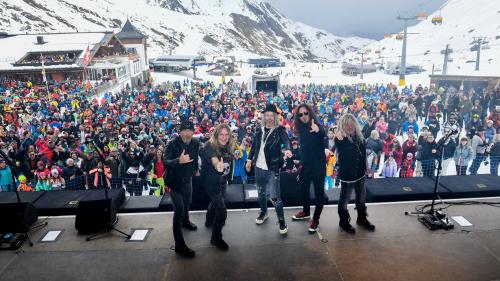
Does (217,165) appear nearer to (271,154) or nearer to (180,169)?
(180,169)

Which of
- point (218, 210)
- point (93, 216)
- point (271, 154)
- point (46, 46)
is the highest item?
point (46, 46)

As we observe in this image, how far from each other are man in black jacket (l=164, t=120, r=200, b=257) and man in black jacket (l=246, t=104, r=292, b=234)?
820mm

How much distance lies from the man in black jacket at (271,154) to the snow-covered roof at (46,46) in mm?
35998

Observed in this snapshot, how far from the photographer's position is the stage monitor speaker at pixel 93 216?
17.0 ft

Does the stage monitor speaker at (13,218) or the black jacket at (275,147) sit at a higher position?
the black jacket at (275,147)

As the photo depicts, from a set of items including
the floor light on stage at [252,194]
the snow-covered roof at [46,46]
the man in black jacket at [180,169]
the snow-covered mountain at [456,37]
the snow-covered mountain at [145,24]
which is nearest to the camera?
the man in black jacket at [180,169]

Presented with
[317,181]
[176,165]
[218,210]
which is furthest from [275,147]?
[176,165]

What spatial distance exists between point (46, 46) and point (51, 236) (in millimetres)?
42880

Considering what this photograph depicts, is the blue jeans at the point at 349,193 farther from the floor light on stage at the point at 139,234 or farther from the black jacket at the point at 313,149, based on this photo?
the floor light on stage at the point at 139,234

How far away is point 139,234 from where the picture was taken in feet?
16.7

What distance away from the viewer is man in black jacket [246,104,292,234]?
4.80 m

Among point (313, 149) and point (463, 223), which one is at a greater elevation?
point (313, 149)

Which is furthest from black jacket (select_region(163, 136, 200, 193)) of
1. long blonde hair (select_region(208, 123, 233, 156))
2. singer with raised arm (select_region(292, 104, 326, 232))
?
singer with raised arm (select_region(292, 104, 326, 232))

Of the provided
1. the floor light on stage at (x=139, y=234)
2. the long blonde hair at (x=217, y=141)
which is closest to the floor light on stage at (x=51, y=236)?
the floor light on stage at (x=139, y=234)
